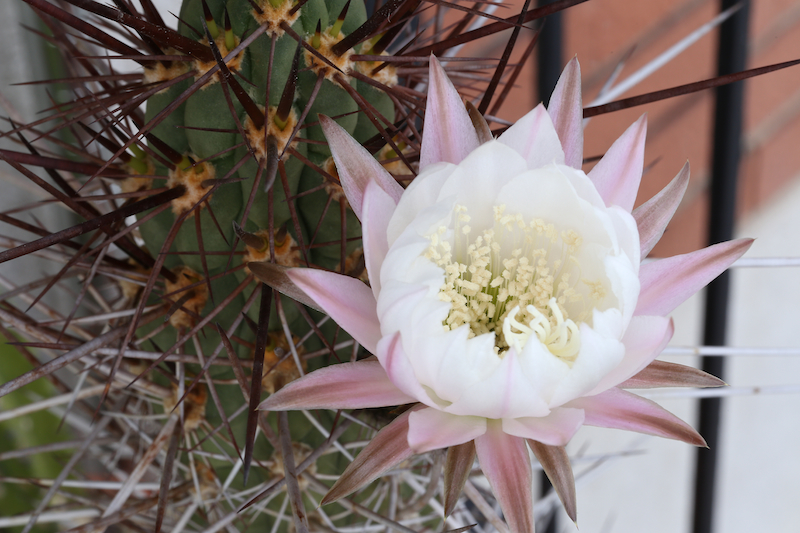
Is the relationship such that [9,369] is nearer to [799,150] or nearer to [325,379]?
[325,379]

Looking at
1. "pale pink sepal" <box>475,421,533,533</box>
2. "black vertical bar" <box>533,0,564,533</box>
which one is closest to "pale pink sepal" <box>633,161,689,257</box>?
"pale pink sepal" <box>475,421,533,533</box>

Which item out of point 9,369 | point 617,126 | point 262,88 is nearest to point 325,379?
point 262,88

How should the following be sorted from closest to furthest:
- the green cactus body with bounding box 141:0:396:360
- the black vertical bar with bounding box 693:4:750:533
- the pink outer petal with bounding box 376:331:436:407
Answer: the pink outer petal with bounding box 376:331:436:407 < the green cactus body with bounding box 141:0:396:360 < the black vertical bar with bounding box 693:4:750:533

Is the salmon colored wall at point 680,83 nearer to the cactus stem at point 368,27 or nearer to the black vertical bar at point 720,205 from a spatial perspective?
A: the black vertical bar at point 720,205

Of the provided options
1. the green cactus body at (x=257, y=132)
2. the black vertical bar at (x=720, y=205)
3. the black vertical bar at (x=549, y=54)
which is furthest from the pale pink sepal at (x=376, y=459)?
the black vertical bar at (x=720, y=205)

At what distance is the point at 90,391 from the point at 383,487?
0.68 ft

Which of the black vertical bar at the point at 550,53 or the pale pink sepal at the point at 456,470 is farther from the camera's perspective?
the black vertical bar at the point at 550,53

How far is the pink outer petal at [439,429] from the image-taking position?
231 mm

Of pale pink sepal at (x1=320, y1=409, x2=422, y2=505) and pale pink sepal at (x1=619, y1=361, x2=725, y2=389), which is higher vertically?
pale pink sepal at (x1=619, y1=361, x2=725, y2=389)

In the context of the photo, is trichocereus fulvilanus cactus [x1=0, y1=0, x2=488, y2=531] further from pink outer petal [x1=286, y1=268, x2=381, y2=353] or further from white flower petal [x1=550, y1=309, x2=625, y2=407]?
white flower petal [x1=550, y1=309, x2=625, y2=407]

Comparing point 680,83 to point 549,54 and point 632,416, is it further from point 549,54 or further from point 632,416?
point 632,416

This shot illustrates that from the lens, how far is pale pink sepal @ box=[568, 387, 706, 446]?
25 centimetres

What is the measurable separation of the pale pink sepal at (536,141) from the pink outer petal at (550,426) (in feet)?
0.34

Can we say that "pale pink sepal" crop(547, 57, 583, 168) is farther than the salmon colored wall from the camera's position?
No
